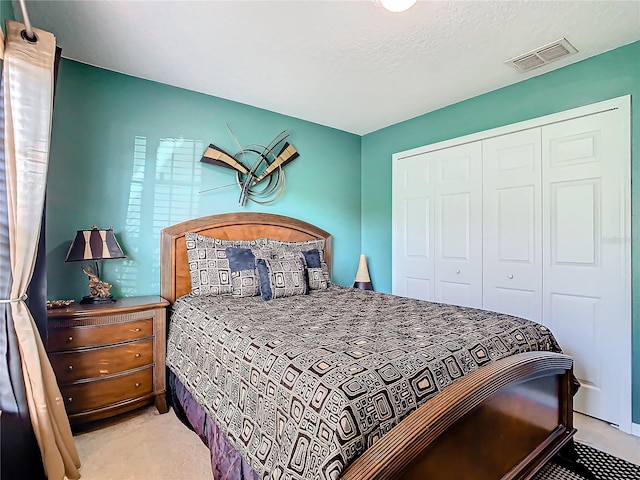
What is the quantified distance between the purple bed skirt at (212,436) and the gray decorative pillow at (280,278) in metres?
0.85

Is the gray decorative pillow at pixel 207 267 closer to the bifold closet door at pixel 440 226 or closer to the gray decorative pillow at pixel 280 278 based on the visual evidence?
the gray decorative pillow at pixel 280 278

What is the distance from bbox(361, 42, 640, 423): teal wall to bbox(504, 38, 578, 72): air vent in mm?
223

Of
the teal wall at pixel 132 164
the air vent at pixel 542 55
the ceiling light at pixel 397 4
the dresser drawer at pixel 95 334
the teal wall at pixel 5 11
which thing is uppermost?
the air vent at pixel 542 55

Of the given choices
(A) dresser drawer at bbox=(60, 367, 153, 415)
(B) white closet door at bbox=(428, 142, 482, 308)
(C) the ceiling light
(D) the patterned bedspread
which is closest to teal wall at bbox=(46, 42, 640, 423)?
(B) white closet door at bbox=(428, 142, 482, 308)

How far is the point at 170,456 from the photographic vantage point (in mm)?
1885

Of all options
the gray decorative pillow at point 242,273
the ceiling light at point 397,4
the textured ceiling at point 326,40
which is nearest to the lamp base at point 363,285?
the gray decorative pillow at point 242,273

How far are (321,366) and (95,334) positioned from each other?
5.42 feet

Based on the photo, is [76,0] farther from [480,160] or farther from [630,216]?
[630,216]

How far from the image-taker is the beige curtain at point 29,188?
1.53 m

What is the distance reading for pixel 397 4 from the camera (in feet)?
5.71

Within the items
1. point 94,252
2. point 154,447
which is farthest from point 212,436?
point 94,252

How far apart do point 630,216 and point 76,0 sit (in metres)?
3.65

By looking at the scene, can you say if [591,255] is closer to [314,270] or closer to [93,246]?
[314,270]

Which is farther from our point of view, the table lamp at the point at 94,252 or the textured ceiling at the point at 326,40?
the table lamp at the point at 94,252
